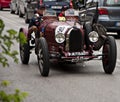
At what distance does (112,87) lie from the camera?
7254 mm

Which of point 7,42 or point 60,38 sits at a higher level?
point 7,42

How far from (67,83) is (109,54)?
111 centimetres

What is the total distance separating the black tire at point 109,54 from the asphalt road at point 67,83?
6.1 inches

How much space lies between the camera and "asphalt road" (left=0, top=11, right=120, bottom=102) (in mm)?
6410

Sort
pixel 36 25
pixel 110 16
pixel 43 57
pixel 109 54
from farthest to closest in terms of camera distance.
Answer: pixel 110 16 < pixel 36 25 < pixel 109 54 < pixel 43 57

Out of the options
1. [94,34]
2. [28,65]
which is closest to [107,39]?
[94,34]

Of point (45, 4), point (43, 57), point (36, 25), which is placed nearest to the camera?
point (43, 57)

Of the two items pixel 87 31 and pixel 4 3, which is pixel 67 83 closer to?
pixel 87 31

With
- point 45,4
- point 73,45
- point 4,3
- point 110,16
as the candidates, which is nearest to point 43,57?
point 73,45

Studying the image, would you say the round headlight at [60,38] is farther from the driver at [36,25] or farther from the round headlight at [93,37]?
the driver at [36,25]

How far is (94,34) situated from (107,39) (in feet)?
0.94

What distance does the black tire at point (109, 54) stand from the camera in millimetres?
8125

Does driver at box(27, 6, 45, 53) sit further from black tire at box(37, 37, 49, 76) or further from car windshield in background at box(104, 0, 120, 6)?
car windshield in background at box(104, 0, 120, 6)

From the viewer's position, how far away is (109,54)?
26.9 ft
